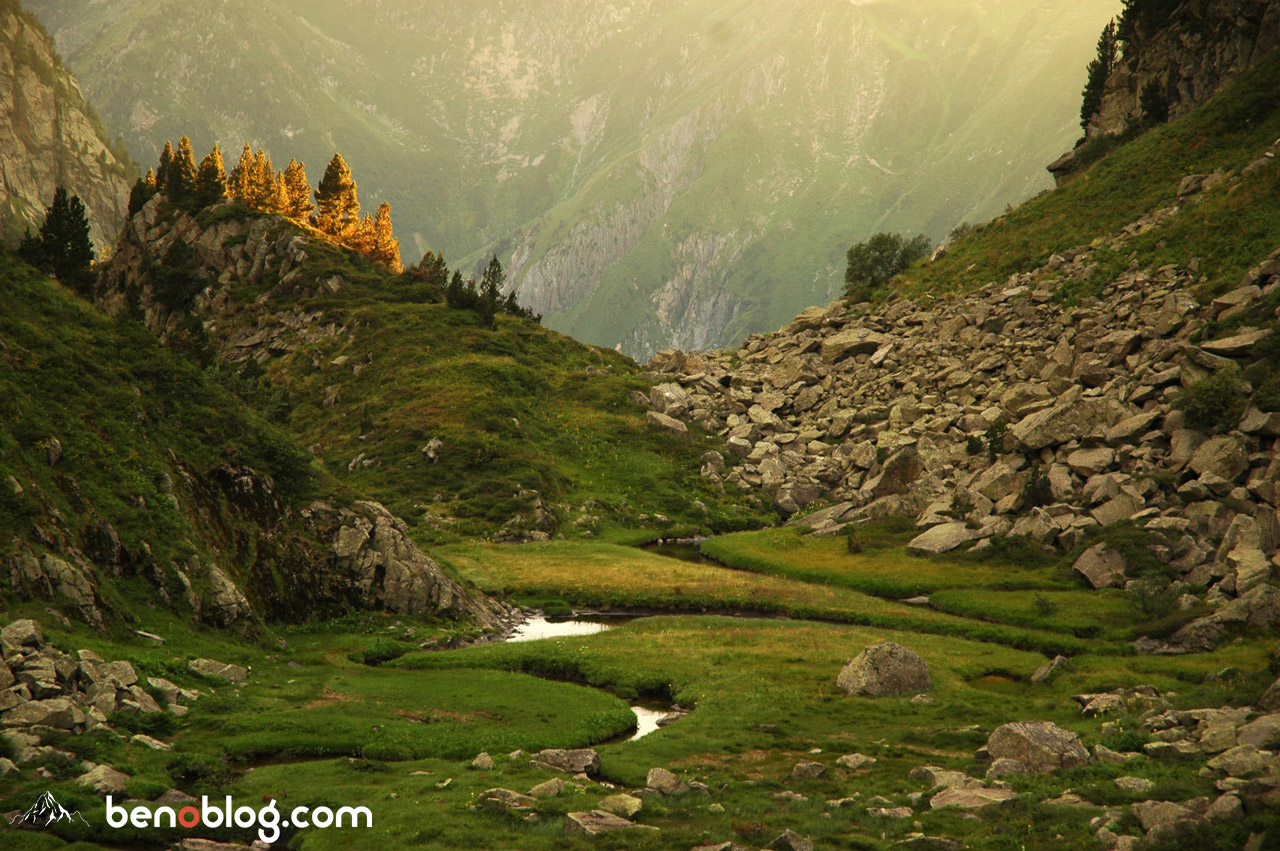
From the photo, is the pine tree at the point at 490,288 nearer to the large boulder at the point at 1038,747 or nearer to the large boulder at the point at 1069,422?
the large boulder at the point at 1069,422

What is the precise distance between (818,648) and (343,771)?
32.2 meters

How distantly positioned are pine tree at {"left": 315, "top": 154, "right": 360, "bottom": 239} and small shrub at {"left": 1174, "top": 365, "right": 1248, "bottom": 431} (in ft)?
450

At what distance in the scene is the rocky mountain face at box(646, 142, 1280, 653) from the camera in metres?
56.4

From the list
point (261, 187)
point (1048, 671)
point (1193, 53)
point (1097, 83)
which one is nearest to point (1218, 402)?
point (1048, 671)

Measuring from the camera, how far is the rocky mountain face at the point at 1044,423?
56438 millimetres

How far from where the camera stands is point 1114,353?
264ft

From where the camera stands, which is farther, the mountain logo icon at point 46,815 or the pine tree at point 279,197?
the pine tree at point 279,197

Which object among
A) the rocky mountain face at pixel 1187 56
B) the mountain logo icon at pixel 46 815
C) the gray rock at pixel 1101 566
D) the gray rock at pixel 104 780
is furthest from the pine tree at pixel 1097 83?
the mountain logo icon at pixel 46 815

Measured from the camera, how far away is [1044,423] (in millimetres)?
74438

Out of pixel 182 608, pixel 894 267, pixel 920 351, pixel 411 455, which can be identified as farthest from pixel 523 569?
pixel 894 267

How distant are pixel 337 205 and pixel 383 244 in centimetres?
1060

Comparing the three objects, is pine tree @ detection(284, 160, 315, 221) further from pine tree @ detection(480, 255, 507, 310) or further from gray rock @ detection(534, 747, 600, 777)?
gray rock @ detection(534, 747, 600, 777)

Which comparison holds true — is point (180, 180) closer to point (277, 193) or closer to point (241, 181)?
point (241, 181)

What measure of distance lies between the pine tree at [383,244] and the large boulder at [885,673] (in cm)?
13347
